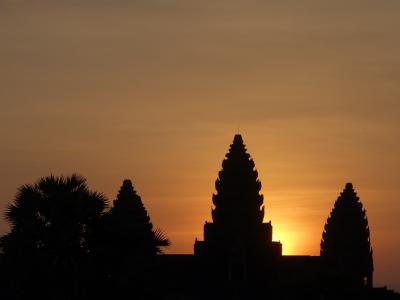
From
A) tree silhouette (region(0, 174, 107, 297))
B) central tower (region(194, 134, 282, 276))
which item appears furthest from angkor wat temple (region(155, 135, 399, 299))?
tree silhouette (region(0, 174, 107, 297))

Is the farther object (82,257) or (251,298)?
(251,298)

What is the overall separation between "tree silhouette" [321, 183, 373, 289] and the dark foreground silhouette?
9 cm

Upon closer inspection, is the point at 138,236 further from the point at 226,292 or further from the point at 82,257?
the point at 226,292

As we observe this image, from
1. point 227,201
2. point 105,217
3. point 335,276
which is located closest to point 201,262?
point 227,201

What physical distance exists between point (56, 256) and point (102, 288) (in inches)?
81.5

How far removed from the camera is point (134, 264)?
4988 centimetres

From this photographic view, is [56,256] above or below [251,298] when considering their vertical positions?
below

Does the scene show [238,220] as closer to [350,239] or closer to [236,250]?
[236,250]

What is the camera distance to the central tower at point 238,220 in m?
115

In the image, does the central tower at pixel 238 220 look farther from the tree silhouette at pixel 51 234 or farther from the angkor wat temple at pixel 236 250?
the tree silhouette at pixel 51 234

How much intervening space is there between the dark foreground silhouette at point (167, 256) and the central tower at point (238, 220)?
84 mm

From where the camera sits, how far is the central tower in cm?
11531

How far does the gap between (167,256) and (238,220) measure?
7.13m

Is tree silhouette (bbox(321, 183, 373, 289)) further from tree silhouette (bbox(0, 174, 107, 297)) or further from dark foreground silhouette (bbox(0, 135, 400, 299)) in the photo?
tree silhouette (bbox(0, 174, 107, 297))
